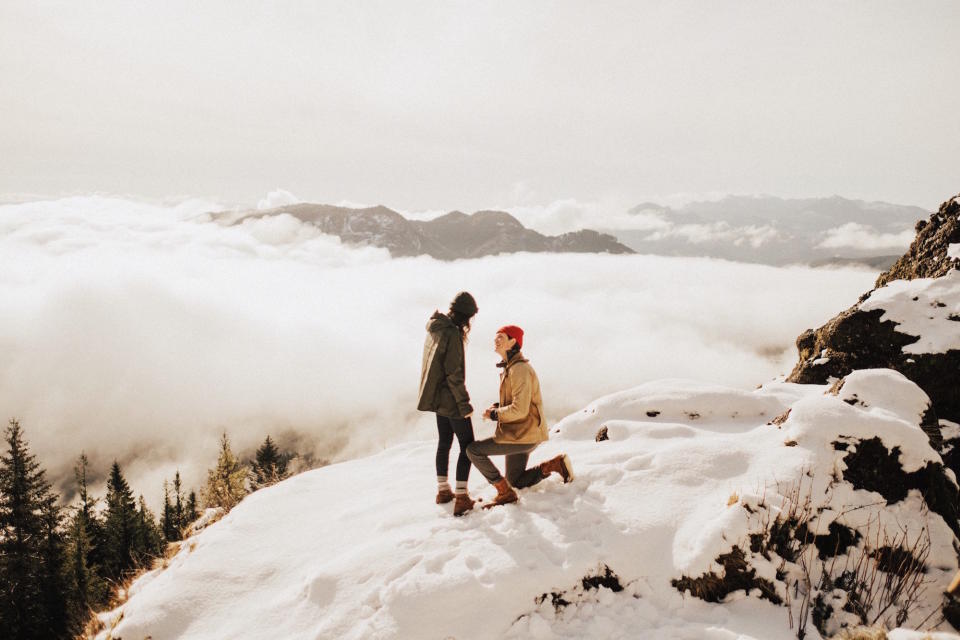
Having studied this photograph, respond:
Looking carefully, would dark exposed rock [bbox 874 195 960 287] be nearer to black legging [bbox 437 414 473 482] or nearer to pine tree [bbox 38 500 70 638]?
black legging [bbox 437 414 473 482]

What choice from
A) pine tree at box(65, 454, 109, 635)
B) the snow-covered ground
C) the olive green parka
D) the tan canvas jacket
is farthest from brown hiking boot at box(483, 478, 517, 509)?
pine tree at box(65, 454, 109, 635)

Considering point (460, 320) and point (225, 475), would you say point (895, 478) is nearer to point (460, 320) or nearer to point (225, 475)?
point (460, 320)

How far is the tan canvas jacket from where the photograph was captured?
6422 mm

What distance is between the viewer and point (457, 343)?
6.56 meters

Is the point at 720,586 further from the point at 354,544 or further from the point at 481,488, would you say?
the point at 354,544

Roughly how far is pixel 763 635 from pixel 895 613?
1.46 m

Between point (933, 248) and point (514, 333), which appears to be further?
point (933, 248)

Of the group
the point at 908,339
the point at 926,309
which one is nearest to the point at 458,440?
the point at 908,339

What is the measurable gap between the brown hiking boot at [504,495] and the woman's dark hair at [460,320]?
225 cm

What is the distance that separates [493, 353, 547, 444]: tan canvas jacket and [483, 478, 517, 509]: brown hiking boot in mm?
639

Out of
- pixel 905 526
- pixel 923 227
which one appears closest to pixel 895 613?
pixel 905 526

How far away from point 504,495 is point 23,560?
35.9 meters

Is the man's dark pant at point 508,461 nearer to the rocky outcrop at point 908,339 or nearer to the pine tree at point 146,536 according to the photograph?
the rocky outcrop at point 908,339

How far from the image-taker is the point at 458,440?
6.77 metres
